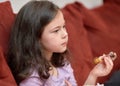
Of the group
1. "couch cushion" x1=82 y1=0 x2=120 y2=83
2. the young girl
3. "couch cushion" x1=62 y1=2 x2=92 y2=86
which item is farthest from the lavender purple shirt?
"couch cushion" x1=82 y1=0 x2=120 y2=83

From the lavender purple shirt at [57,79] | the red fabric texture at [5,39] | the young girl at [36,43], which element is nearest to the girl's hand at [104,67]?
the young girl at [36,43]

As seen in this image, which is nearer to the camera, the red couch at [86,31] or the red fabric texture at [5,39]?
the red fabric texture at [5,39]

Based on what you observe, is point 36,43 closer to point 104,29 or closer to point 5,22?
point 5,22

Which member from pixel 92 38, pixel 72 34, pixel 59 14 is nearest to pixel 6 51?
pixel 59 14

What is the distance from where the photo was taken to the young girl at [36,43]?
129cm

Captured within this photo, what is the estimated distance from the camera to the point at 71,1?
84.4 inches

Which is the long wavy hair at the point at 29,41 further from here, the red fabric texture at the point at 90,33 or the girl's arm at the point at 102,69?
the red fabric texture at the point at 90,33

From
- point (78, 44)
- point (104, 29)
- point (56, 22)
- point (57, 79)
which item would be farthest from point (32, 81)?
point (104, 29)

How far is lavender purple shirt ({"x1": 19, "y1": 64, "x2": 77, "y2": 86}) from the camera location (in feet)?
4.23

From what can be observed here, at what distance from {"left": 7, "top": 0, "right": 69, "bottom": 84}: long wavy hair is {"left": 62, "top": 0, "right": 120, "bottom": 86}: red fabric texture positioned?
34 centimetres

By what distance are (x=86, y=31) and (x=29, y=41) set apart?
0.68 meters

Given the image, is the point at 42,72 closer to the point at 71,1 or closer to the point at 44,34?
the point at 44,34

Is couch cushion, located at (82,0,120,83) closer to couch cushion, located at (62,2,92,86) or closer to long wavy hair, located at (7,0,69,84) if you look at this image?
couch cushion, located at (62,2,92,86)

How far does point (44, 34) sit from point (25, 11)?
13 centimetres
